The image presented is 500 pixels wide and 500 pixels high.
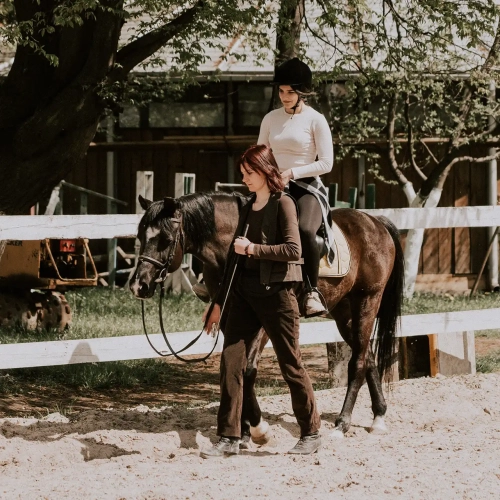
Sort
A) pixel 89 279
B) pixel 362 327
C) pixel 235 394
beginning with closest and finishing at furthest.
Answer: pixel 235 394
pixel 362 327
pixel 89 279

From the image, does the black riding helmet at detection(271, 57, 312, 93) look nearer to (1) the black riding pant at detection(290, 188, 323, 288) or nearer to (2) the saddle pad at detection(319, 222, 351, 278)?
(1) the black riding pant at detection(290, 188, 323, 288)

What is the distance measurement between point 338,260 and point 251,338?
126 centimetres

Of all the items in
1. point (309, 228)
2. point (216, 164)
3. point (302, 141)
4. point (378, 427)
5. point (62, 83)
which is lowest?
point (378, 427)

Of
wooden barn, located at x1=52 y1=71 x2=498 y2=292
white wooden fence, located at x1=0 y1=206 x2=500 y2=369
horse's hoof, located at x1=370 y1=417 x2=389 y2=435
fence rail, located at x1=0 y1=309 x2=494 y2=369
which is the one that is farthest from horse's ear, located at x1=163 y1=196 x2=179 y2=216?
wooden barn, located at x1=52 y1=71 x2=498 y2=292

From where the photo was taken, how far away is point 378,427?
7055 mm

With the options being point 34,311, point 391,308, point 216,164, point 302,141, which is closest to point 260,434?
point 391,308

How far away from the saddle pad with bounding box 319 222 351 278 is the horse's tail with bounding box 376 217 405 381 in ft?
2.25

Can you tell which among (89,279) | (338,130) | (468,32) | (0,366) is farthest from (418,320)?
(338,130)

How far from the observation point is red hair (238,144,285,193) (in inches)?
222

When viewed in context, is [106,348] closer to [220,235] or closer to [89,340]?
[89,340]

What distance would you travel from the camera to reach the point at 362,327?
7.33m

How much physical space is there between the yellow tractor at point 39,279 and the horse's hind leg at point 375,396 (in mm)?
4620

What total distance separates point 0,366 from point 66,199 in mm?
12564

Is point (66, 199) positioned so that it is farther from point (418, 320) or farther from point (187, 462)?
point (187, 462)
